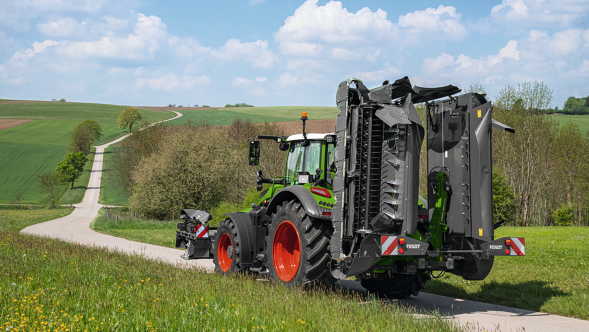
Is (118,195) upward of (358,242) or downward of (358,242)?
downward

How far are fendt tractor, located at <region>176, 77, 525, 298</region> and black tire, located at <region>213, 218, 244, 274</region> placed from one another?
1.07m

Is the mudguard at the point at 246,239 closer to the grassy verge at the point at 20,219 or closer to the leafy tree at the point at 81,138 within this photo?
the grassy verge at the point at 20,219

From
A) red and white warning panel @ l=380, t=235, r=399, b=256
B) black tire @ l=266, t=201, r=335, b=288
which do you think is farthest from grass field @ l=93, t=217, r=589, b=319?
black tire @ l=266, t=201, r=335, b=288

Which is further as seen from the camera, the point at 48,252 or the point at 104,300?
the point at 48,252

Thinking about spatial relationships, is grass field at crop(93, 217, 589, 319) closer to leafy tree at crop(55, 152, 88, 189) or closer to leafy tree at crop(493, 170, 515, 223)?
leafy tree at crop(493, 170, 515, 223)

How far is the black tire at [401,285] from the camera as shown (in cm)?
737

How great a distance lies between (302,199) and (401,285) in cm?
236

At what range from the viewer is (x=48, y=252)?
34.3 feet

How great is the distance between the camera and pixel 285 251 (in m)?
7.44

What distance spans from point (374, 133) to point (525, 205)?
3086 cm

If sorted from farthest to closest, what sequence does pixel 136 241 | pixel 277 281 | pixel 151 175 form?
1. pixel 151 175
2. pixel 136 241
3. pixel 277 281

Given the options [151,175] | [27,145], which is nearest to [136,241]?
[151,175]

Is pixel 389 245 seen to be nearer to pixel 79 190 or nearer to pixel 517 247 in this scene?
pixel 517 247

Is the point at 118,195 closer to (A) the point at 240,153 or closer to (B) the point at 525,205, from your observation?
(A) the point at 240,153
